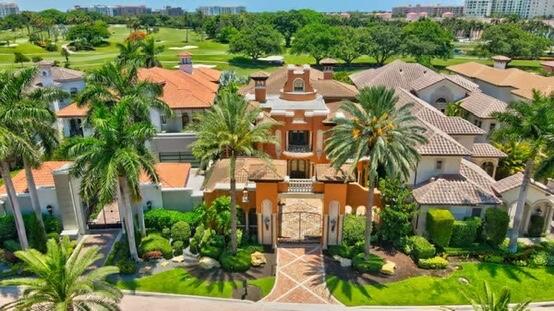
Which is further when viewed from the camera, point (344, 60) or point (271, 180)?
point (344, 60)

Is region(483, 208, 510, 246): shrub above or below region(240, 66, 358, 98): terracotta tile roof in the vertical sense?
below

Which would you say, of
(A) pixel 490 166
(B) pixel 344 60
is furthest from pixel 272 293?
(B) pixel 344 60

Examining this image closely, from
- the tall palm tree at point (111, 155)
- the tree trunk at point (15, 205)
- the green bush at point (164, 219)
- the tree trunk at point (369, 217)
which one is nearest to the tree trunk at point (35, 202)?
the tree trunk at point (15, 205)

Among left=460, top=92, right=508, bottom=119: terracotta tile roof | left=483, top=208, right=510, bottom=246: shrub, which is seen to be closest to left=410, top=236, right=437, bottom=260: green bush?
left=483, top=208, right=510, bottom=246: shrub

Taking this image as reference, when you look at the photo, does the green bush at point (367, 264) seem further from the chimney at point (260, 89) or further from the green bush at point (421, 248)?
the chimney at point (260, 89)

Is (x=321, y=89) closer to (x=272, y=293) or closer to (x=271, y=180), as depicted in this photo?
(x=271, y=180)

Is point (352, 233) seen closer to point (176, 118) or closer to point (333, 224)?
point (333, 224)

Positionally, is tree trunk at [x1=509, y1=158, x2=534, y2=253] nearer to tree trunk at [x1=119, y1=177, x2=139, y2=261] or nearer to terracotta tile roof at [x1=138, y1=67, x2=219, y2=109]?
tree trunk at [x1=119, y1=177, x2=139, y2=261]
